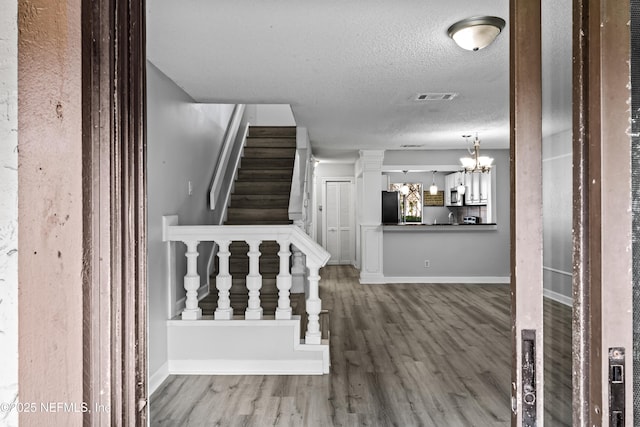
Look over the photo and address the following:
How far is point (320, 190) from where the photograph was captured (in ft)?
32.9

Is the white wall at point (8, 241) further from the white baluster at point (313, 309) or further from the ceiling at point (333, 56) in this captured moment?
the white baluster at point (313, 309)

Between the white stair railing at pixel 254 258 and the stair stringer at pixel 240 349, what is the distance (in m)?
0.07

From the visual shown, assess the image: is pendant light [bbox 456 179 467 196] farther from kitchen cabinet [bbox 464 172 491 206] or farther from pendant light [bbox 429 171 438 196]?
pendant light [bbox 429 171 438 196]

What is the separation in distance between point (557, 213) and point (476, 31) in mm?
1661

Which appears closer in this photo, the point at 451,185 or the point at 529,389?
the point at 529,389

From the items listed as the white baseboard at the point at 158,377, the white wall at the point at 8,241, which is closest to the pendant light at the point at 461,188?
the white baseboard at the point at 158,377

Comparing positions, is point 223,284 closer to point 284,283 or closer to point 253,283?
point 253,283

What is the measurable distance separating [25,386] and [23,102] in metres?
0.53

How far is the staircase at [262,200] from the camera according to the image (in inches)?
148

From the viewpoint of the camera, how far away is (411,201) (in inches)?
400

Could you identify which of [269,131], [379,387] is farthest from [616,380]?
[269,131]

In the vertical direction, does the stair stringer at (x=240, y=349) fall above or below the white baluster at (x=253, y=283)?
below

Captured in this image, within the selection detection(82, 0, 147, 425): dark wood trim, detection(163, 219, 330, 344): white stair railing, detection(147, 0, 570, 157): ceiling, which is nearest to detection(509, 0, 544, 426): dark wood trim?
detection(82, 0, 147, 425): dark wood trim

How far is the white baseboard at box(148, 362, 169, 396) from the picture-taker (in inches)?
109
